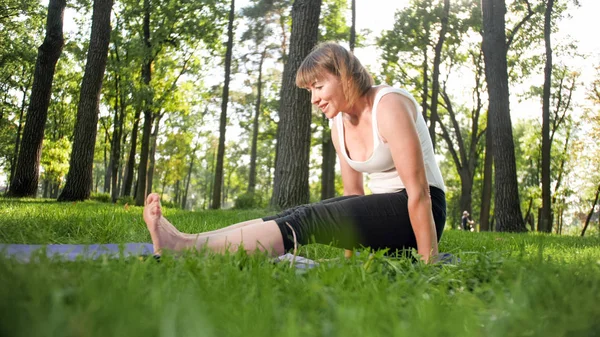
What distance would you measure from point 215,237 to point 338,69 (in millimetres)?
1410

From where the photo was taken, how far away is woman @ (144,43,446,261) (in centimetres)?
305

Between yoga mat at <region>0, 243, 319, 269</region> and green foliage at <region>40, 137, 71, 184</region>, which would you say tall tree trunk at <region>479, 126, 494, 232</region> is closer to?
yoga mat at <region>0, 243, 319, 269</region>

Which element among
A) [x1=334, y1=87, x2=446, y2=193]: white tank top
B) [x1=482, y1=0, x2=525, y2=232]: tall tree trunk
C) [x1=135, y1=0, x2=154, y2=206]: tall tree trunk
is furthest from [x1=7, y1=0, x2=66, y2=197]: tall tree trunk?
[x1=334, y1=87, x2=446, y2=193]: white tank top

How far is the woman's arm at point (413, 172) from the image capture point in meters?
3.18

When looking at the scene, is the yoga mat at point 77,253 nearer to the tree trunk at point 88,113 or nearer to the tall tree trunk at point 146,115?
the tree trunk at point 88,113

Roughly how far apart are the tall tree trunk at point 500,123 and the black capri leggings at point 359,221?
9.88 m

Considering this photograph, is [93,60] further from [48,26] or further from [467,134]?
[467,134]

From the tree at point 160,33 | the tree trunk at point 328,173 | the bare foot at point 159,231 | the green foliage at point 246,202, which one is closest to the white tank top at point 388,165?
the bare foot at point 159,231

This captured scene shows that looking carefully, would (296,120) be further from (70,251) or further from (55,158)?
(55,158)

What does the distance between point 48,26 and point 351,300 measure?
13.7 metres

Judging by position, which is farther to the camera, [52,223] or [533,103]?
[533,103]

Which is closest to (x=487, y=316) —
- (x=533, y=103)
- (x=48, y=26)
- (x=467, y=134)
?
(x=48, y=26)

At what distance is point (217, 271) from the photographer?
2053mm

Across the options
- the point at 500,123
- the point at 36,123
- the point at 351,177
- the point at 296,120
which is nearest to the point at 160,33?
the point at 36,123
